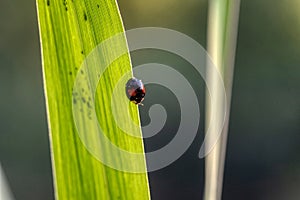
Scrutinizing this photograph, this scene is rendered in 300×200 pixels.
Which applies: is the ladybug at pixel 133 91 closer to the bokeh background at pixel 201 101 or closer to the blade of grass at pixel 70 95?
the blade of grass at pixel 70 95

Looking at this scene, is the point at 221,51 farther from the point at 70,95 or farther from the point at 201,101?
the point at 201,101

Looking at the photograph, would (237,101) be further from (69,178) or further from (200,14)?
(69,178)

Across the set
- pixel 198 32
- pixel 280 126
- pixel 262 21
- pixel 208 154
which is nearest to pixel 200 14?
pixel 198 32

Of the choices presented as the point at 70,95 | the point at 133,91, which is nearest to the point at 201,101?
the point at 133,91

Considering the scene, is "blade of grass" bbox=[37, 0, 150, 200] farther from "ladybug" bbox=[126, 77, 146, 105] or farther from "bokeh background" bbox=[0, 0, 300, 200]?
"bokeh background" bbox=[0, 0, 300, 200]

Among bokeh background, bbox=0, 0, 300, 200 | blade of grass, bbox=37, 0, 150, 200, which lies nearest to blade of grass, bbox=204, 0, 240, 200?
blade of grass, bbox=37, 0, 150, 200

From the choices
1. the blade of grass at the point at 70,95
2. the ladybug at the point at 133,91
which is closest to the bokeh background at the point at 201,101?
the ladybug at the point at 133,91
